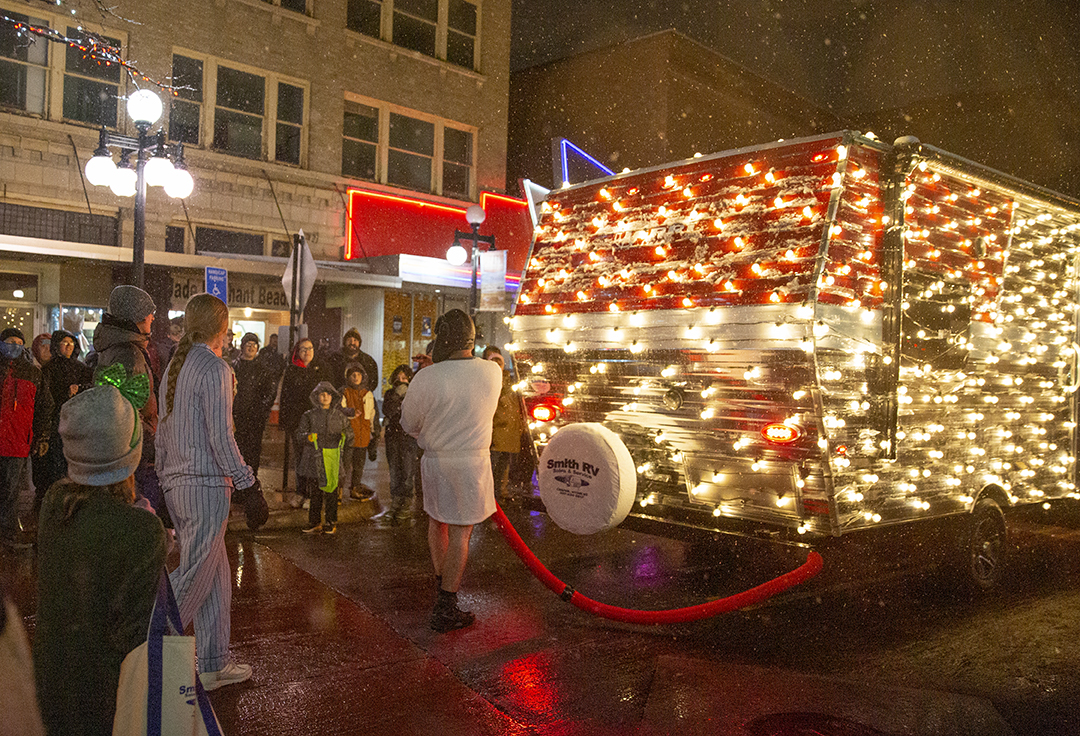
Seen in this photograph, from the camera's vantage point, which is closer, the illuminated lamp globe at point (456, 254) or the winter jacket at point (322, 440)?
the winter jacket at point (322, 440)

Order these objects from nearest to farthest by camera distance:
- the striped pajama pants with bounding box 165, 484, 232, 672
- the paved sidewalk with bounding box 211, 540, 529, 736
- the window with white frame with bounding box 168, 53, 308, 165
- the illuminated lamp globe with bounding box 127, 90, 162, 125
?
the paved sidewalk with bounding box 211, 540, 529, 736
the striped pajama pants with bounding box 165, 484, 232, 672
the illuminated lamp globe with bounding box 127, 90, 162, 125
the window with white frame with bounding box 168, 53, 308, 165

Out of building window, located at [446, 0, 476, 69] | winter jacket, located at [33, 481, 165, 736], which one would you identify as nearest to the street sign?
winter jacket, located at [33, 481, 165, 736]

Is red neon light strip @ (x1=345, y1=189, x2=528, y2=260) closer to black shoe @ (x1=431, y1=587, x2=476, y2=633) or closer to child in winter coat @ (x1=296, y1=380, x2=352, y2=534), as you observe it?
child in winter coat @ (x1=296, y1=380, x2=352, y2=534)

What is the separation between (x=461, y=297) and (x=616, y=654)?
16.9 metres

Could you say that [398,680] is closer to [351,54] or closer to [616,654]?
[616,654]

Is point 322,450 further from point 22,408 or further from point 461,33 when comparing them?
point 461,33

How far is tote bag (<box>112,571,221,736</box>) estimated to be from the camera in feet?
7.20

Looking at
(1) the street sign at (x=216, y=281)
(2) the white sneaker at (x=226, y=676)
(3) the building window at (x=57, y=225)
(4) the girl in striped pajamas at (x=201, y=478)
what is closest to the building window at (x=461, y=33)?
(3) the building window at (x=57, y=225)

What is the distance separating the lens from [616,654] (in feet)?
16.7

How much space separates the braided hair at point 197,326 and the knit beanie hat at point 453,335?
150 cm

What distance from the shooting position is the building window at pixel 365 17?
1992 centimetres

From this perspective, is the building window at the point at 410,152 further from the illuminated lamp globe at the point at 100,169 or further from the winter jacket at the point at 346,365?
the illuminated lamp globe at the point at 100,169

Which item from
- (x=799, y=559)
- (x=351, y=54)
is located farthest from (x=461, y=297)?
(x=799, y=559)

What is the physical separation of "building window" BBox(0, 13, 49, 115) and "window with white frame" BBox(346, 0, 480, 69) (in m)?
6.72
